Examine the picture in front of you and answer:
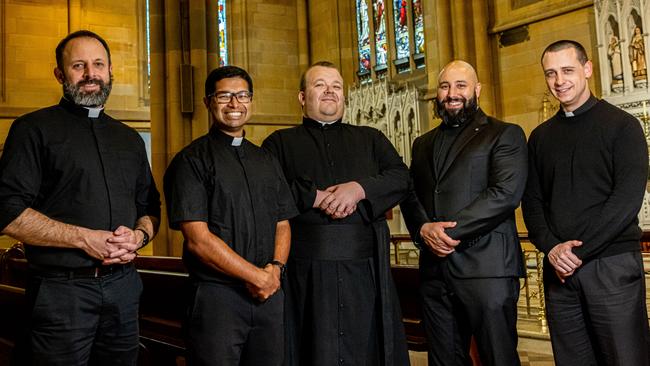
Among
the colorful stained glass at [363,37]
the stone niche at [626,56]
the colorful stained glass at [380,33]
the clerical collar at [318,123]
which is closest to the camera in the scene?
the clerical collar at [318,123]

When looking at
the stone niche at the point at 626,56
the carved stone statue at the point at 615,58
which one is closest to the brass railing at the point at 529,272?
the stone niche at the point at 626,56

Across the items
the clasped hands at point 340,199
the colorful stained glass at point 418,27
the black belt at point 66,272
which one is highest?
the colorful stained glass at point 418,27

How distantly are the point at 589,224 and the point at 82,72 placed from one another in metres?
2.26

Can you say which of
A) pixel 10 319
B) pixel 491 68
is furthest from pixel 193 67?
pixel 10 319

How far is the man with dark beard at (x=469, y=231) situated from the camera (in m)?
2.84

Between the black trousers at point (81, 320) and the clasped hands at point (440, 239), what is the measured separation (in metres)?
1.37

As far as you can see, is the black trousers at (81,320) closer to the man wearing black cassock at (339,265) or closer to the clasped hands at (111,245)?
the clasped hands at (111,245)

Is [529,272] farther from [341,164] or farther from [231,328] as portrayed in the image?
[231,328]

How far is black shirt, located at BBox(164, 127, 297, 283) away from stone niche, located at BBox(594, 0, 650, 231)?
734 centimetres

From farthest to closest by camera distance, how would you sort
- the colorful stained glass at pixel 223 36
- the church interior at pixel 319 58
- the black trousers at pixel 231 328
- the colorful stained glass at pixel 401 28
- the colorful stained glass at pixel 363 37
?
the colorful stained glass at pixel 223 36 < the colorful stained glass at pixel 363 37 < the colorful stained glass at pixel 401 28 < the church interior at pixel 319 58 < the black trousers at pixel 231 328

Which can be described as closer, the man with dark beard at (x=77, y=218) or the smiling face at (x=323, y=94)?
the man with dark beard at (x=77, y=218)

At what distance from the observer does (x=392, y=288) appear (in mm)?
3080

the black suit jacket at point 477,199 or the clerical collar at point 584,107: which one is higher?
the clerical collar at point 584,107

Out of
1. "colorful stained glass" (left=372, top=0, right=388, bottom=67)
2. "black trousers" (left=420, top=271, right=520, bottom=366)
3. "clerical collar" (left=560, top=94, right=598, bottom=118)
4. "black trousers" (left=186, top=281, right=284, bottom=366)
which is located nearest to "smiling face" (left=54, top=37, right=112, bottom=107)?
"black trousers" (left=186, top=281, right=284, bottom=366)
